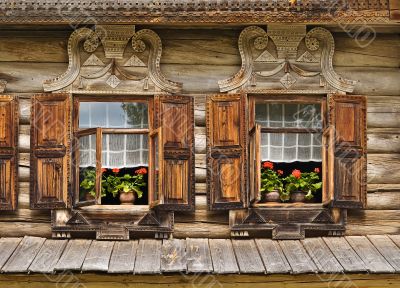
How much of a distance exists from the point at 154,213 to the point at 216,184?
809mm

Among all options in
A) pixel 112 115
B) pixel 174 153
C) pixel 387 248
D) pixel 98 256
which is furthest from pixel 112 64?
pixel 387 248

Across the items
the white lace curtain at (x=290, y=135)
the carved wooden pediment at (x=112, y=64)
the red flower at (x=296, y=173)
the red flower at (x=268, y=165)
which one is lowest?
the red flower at (x=296, y=173)

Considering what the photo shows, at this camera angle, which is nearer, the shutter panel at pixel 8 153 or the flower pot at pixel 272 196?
the shutter panel at pixel 8 153

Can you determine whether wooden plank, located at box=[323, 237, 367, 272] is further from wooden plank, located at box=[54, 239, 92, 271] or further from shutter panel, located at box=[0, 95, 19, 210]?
shutter panel, located at box=[0, 95, 19, 210]

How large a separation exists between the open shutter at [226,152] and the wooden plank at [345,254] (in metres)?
1.13

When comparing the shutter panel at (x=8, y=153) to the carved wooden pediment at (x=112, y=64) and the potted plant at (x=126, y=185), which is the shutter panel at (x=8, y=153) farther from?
the potted plant at (x=126, y=185)

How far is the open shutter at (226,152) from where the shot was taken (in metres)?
13.4

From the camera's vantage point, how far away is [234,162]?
13.4 meters

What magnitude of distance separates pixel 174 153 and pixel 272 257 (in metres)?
1.69

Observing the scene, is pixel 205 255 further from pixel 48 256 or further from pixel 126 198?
pixel 48 256

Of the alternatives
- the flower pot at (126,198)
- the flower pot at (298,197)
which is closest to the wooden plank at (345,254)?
the flower pot at (298,197)

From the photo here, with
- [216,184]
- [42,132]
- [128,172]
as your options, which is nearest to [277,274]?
[216,184]

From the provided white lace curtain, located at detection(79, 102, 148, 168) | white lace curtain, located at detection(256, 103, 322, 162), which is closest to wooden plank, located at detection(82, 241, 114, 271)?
white lace curtain, located at detection(79, 102, 148, 168)

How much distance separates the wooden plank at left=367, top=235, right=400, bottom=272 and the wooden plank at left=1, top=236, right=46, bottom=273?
153 inches
